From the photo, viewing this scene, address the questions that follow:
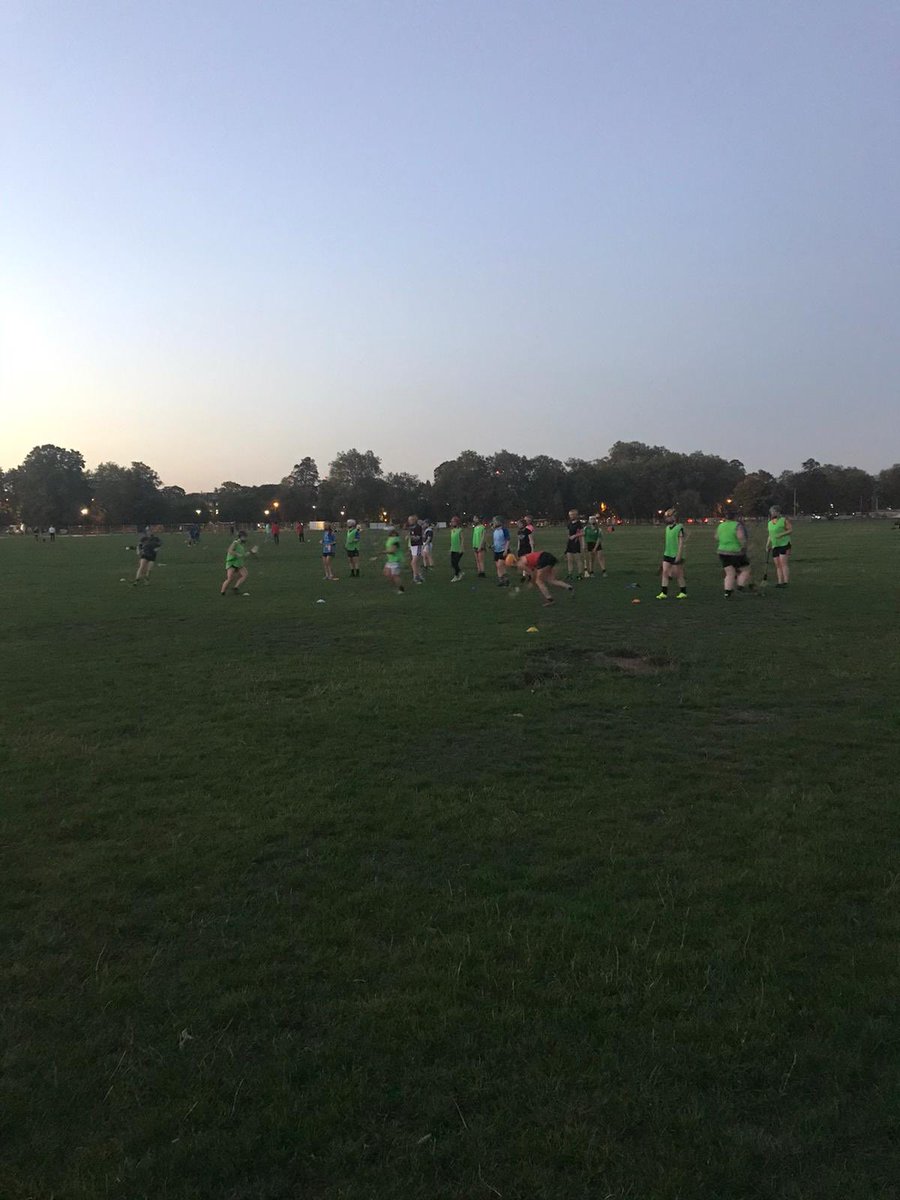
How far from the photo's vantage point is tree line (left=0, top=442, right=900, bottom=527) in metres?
134

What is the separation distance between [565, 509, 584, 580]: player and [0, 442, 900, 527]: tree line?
376 feet

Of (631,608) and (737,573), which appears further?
(737,573)

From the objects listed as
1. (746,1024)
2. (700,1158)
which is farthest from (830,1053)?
(700,1158)

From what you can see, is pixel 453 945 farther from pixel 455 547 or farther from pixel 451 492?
pixel 451 492

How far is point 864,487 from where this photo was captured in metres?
180

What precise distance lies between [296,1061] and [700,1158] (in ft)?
5.32

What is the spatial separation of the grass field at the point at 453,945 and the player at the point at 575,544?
12.7 metres

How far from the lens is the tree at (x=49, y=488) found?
12838cm

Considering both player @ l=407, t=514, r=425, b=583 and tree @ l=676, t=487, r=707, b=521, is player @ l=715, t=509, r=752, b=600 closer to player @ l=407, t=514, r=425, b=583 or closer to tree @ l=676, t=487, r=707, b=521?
player @ l=407, t=514, r=425, b=583

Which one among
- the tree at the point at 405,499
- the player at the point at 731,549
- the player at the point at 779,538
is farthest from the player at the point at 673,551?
the tree at the point at 405,499

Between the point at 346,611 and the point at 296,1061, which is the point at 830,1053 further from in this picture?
the point at 346,611

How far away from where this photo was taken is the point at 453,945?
3986mm

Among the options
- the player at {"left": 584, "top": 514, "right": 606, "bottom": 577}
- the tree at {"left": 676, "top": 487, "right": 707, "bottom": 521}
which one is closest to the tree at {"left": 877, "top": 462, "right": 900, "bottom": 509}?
the tree at {"left": 676, "top": 487, "right": 707, "bottom": 521}

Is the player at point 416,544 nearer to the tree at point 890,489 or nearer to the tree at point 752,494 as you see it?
the tree at point 752,494
